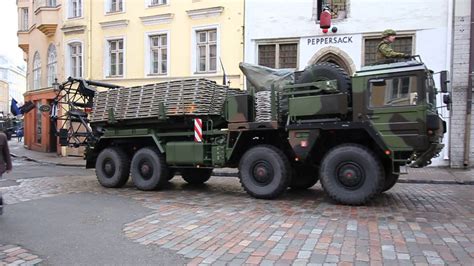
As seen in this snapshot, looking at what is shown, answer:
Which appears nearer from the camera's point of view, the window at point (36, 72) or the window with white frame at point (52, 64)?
the window with white frame at point (52, 64)

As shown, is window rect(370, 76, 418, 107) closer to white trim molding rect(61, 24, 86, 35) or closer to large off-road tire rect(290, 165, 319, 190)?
large off-road tire rect(290, 165, 319, 190)

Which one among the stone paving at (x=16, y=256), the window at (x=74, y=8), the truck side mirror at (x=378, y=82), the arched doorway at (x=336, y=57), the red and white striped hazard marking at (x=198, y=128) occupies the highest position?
the window at (x=74, y=8)

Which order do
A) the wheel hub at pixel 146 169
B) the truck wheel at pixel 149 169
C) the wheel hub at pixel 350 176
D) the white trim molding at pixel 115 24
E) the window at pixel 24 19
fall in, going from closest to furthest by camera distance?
the wheel hub at pixel 350 176 → the truck wheel at pixel 149 169 → the wheel hub at pixel 146 169 → the white trim molding at pixel 115 24 → the window at pixel 24 19

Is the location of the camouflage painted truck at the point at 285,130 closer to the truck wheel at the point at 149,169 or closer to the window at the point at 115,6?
the truck wheel at the point at 149,169

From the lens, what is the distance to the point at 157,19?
20844mm

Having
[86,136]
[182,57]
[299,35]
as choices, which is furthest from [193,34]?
[86,136]

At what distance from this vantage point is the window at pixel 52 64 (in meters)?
25.3

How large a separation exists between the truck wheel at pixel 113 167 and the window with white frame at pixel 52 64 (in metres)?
15.5

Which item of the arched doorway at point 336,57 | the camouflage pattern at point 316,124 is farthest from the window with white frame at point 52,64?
the camouflage pattern at point 316,124

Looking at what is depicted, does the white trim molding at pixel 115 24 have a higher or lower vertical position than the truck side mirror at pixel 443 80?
higher

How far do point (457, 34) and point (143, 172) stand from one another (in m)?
12.1

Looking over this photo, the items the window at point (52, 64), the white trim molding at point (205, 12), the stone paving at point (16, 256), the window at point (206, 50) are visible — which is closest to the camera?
the stone paving at point (16, 256)

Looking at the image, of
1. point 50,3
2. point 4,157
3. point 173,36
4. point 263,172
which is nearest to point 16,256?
point 4,157

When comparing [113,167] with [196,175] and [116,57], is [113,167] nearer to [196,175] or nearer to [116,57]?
[196,175]
